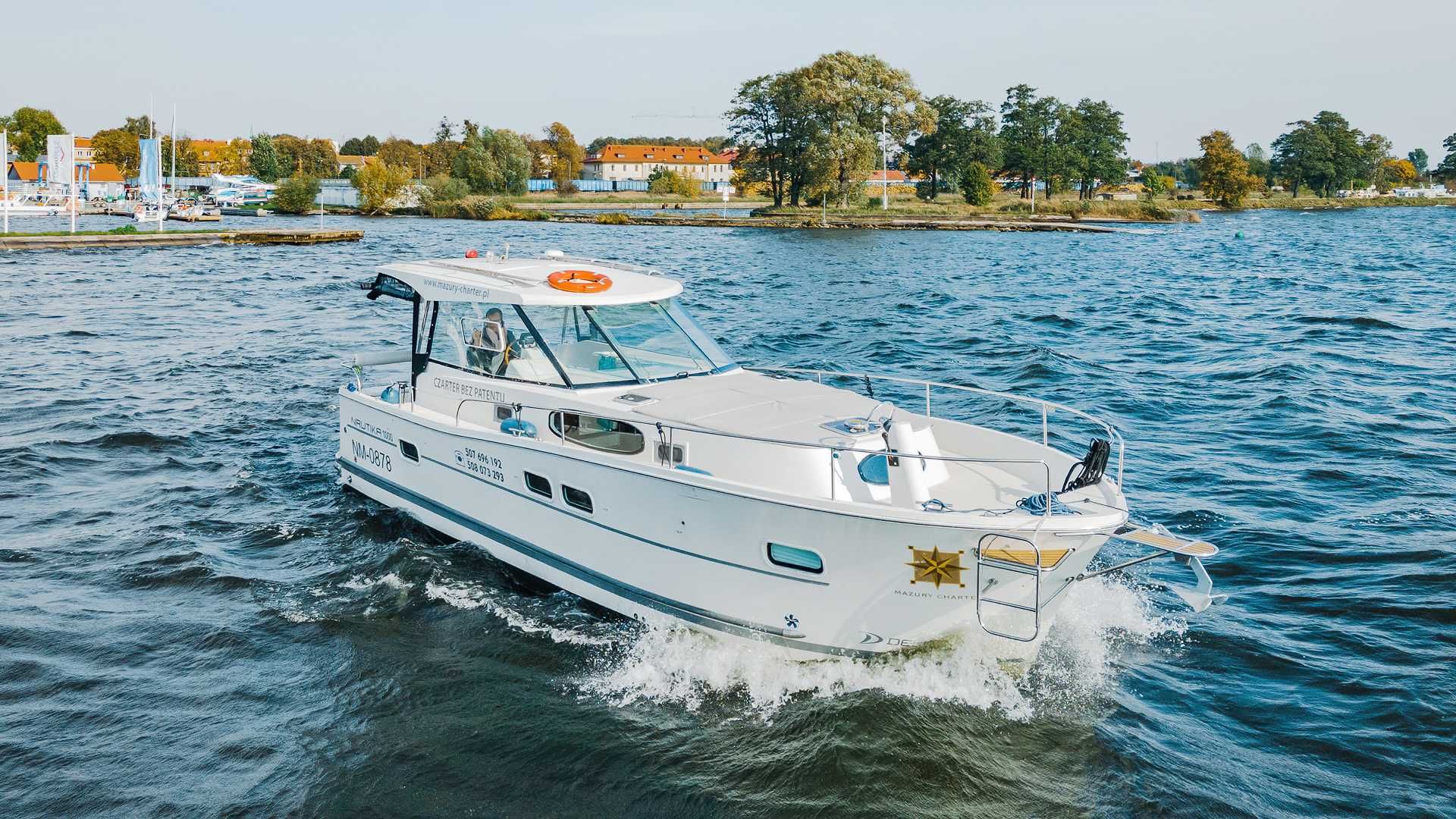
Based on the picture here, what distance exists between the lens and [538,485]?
10172 millimetres

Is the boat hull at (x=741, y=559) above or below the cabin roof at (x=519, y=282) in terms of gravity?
below

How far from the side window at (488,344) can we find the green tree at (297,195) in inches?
3478

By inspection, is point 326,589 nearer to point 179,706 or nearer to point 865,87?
point 179,706

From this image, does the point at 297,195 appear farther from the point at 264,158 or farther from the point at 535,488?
the point at 535,488

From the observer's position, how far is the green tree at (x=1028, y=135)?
109312mm

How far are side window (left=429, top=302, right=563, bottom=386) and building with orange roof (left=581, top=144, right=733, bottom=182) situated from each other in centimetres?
15114

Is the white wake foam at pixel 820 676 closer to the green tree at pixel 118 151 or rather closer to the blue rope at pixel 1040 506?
the blue rope at pixel 1040 506

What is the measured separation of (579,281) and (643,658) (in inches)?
166

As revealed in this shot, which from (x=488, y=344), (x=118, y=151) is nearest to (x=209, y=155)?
(x=118, y=151)

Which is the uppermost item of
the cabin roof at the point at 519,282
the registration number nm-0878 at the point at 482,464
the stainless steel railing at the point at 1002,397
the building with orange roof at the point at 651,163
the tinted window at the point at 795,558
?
the building with orange roof at the point at 651,163

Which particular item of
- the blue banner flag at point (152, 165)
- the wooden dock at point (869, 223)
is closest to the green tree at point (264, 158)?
the blue banner flag at point (152, 165)

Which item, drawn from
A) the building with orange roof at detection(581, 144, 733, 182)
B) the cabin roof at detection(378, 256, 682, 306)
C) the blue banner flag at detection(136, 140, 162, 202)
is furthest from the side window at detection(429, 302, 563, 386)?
the building with orange roof at detection(581, 144, 733, 182)

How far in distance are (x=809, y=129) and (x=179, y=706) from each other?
8248 cm

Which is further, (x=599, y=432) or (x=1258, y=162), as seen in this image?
(x=1258, y=162)
